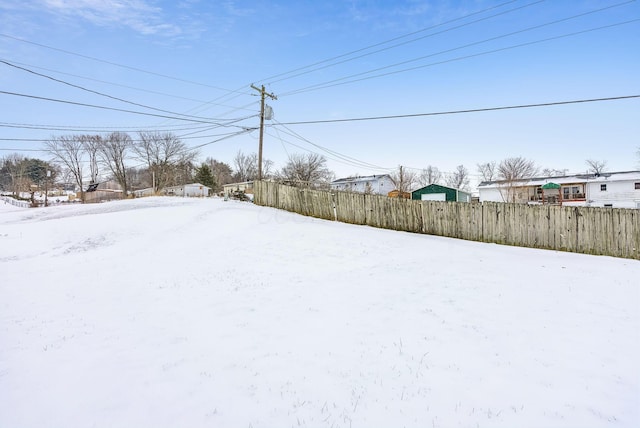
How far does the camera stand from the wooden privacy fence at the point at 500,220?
33.8 ft

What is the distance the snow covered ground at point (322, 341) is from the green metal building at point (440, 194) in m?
23.0

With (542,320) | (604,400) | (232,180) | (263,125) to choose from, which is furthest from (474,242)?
(232,180)

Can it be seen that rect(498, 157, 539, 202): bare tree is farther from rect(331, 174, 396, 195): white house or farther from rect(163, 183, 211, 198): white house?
rect(163, 183, 211, 198): white house

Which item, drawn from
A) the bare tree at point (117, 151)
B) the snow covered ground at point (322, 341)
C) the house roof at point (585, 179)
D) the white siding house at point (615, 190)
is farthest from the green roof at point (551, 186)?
the bare tree at point (117, 151)

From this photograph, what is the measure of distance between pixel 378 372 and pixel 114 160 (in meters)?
66.4

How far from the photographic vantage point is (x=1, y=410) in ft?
10.9

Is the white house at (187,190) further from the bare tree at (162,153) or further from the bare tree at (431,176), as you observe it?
the bare tree at (431,176)

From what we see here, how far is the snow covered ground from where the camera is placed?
10.7ft

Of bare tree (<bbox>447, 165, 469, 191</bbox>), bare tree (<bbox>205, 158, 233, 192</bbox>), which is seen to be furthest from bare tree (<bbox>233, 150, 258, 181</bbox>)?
bare tree (<bbox>447, 165, 469, 191</bbox>)

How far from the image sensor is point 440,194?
3303 cm

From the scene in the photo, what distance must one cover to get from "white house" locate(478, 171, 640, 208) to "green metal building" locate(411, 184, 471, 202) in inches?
247

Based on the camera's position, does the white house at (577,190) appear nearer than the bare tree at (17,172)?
Yes

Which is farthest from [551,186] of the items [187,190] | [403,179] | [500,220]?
[187,190]

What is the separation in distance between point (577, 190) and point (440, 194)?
55.8 ft
